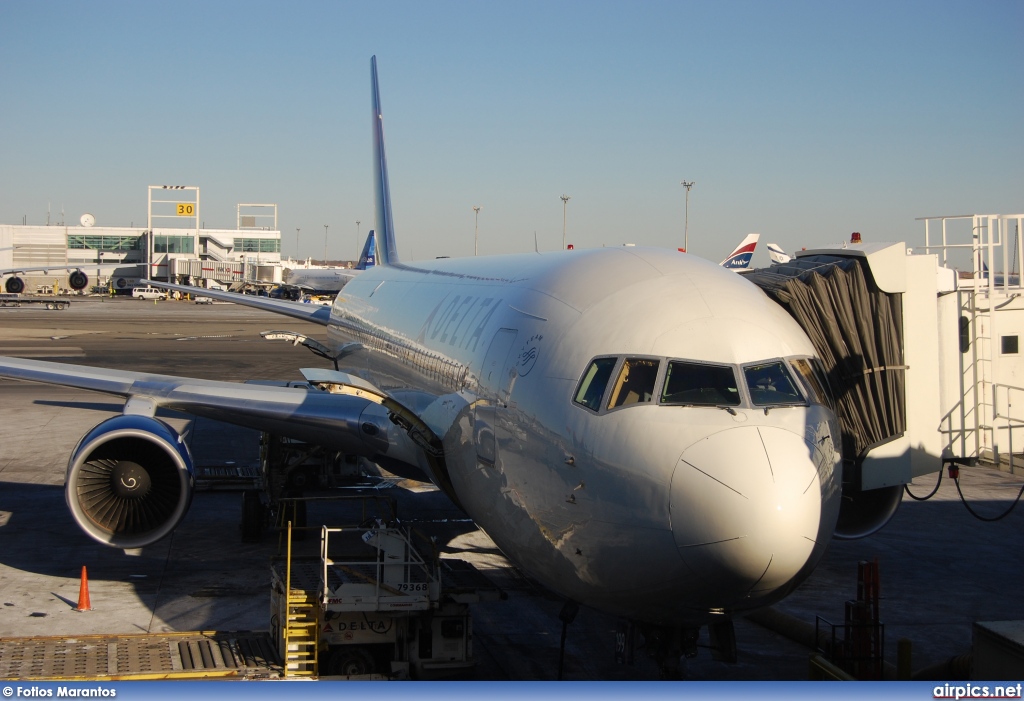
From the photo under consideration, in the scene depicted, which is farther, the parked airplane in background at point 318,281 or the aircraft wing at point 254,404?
the parked airplane in background at point 318,281

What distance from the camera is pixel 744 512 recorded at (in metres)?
7.05

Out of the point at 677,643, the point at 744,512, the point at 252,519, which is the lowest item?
the point at 252,519

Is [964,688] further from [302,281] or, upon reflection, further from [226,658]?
[302,281]

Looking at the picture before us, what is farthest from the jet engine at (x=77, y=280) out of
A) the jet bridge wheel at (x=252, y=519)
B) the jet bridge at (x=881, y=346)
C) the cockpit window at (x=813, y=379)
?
the cockpit window at (x=813, y=379)

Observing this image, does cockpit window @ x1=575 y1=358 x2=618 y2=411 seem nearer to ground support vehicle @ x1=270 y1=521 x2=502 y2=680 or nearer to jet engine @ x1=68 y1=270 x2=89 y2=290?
ground support vehicle @ x1=270 y1=521 x2=502 y2=680

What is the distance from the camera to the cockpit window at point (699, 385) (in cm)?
780

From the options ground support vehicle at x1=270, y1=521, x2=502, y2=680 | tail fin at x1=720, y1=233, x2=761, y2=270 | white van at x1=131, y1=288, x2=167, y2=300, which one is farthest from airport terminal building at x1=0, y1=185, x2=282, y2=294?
ground support vehicle at x1=270, y1=521, x2=502, y2=680

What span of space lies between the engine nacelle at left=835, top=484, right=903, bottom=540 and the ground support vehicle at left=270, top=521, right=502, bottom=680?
3856 mm

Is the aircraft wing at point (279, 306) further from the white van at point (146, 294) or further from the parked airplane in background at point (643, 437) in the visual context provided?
the white van at point (146, 294)

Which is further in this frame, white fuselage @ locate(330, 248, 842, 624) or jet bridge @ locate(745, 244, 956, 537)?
jet bridge @ locate(745, 244, 956, 537)

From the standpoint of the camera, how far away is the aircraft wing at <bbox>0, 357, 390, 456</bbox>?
14930 mm
